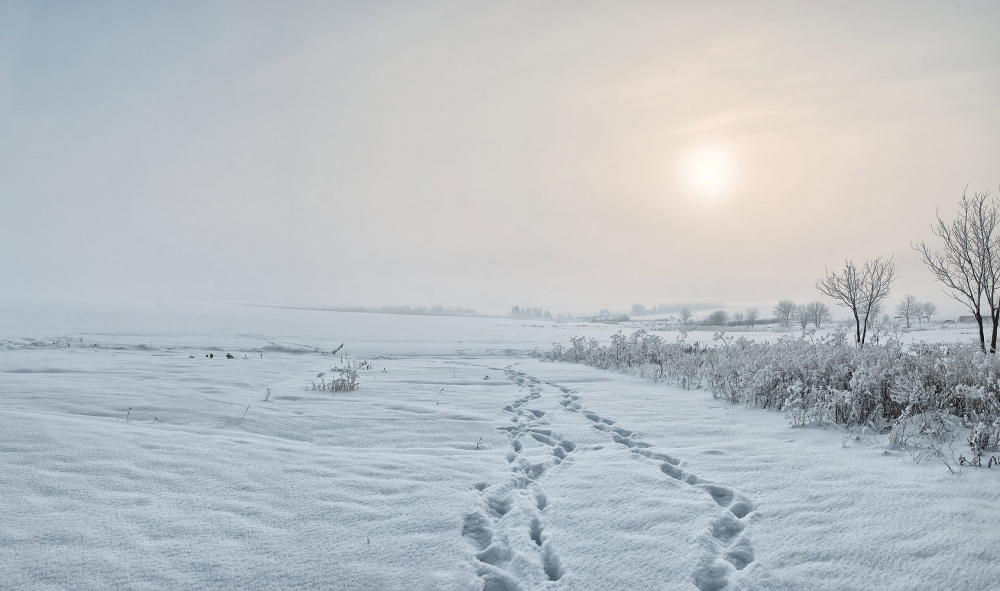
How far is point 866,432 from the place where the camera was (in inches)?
187

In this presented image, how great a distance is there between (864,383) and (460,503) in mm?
4704

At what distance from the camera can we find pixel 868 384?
5.20 metres

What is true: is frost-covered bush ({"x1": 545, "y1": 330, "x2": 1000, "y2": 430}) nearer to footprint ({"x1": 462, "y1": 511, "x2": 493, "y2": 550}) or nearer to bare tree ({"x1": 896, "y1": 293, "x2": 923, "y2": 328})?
footprint ({"x1": 462, "y1": 511, "x2": 493, "y2": 550})

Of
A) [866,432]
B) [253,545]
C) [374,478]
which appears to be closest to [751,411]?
[866,432]

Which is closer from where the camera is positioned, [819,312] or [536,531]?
[536,531]

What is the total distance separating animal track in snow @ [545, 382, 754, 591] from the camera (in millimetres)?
2315

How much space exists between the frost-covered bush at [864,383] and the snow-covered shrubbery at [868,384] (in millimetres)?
11

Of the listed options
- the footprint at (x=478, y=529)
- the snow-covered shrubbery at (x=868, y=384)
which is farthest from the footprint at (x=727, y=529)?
the snow-covered shrubbery at (x=868, y=384)

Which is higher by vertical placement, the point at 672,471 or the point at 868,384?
the point at 868,384

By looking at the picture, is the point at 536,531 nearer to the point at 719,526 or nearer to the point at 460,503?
the point at 460,503

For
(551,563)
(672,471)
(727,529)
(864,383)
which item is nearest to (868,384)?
(864,383)

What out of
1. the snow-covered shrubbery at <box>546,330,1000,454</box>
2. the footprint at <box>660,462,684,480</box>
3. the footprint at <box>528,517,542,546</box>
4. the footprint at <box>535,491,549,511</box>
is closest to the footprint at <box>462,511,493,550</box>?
the footprint at <box>528,517,542,546</box>

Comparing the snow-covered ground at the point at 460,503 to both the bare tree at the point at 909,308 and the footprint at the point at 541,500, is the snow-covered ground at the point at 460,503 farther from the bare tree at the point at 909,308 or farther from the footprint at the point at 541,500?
the bare tree at the point at 909,308

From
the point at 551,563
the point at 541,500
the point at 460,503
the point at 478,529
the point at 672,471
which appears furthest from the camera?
the point at 672,471
